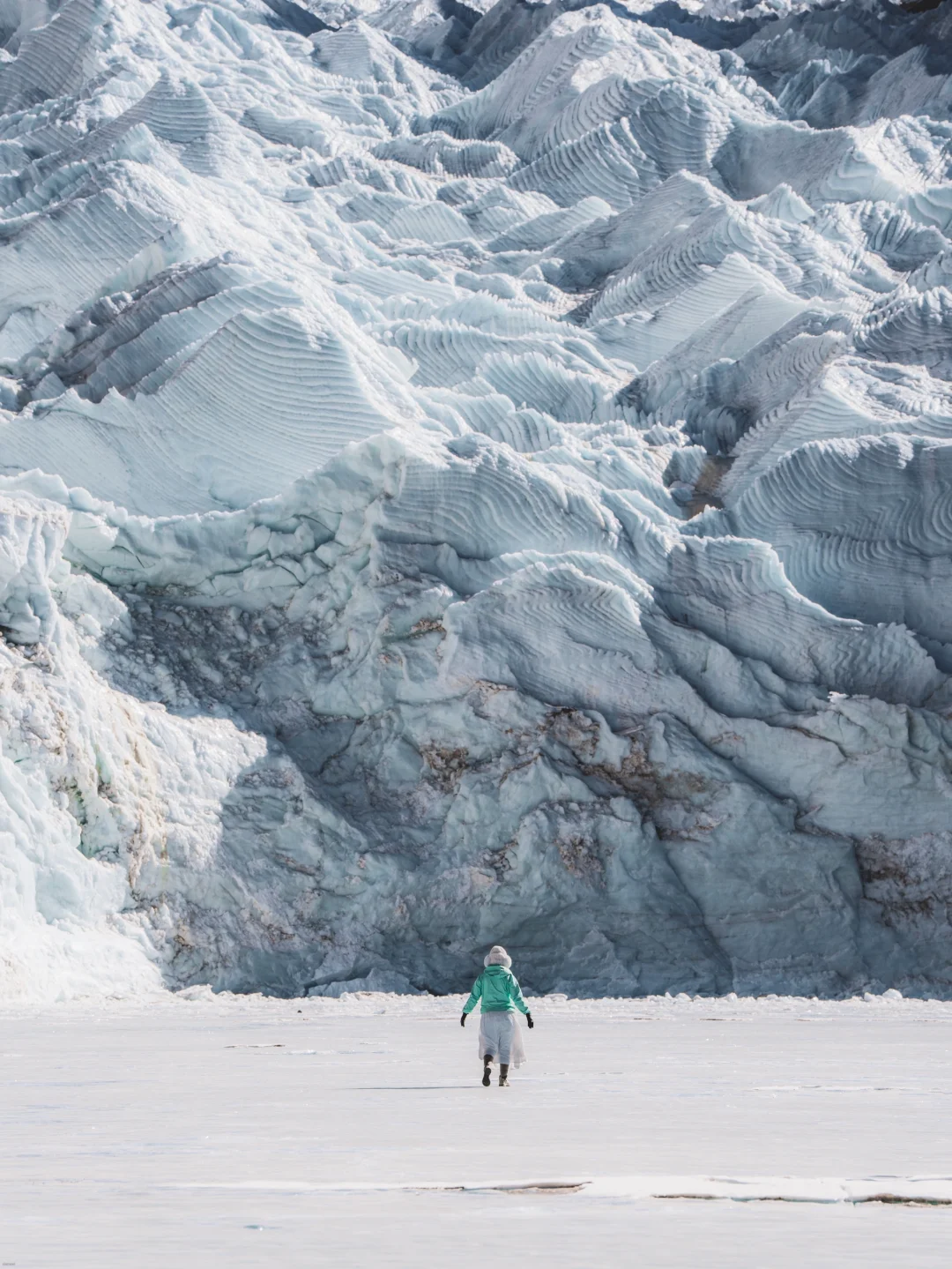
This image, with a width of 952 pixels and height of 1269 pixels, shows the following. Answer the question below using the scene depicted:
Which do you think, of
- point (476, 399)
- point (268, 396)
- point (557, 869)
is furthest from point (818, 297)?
point (557, 869)

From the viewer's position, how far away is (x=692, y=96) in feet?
82.3

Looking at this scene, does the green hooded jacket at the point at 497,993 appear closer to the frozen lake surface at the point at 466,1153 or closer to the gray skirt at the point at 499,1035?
the gray skirt at the point at 499,1035

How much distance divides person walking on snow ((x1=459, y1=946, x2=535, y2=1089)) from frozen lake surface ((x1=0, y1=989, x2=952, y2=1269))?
130 millimetres

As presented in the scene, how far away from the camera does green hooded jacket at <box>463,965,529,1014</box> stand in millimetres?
7152

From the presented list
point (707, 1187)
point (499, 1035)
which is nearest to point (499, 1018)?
point (499, 1035)

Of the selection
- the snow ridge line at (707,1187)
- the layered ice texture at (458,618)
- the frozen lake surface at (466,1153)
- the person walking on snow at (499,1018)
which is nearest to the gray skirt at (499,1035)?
the person walking on snow at (499,1018)

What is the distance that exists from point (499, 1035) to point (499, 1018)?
0.06m

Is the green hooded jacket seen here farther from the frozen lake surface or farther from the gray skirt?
the frozen lake surface

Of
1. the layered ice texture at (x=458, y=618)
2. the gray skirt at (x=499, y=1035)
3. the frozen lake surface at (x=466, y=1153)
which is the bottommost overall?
the layered ice texture at (x=458, y=618)

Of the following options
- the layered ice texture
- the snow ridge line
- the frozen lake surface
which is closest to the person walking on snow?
the frozen lake surface

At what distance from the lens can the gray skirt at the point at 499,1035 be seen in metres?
7.06

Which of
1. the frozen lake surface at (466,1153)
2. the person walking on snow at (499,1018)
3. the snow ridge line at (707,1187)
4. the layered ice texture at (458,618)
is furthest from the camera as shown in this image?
the layered ice texture at (458,618)

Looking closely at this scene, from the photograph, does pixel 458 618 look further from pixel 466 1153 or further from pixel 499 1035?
pixel 466 1153

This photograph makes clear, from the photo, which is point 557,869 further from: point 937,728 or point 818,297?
point 818,297
